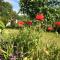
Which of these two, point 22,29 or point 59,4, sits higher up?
point 22,29

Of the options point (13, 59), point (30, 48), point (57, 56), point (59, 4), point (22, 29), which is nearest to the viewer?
point (13, 59)

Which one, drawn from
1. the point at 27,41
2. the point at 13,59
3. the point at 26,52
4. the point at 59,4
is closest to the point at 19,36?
the point at 27,41

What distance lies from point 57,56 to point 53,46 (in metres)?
0.31

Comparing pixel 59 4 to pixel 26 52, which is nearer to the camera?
pixel 26 52

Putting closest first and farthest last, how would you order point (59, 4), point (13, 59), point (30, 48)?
point (13, 59)
point (30, 48)
point (59, 4)

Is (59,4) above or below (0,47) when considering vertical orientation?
below

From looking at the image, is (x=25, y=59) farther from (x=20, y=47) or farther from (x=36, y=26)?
(x=36, y=26)

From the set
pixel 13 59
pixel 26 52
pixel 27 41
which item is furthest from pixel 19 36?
pixel 13 59

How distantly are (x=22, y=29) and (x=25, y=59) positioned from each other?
1.33 m

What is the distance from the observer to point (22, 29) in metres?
5.80

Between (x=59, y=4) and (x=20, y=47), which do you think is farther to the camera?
(x=59, y=4)

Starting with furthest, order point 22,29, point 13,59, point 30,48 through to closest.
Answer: point 22,29 < point 30,48 < point 13,59

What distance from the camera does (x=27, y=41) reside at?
5.17 metres

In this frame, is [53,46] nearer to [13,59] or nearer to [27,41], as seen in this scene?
[27,41]
